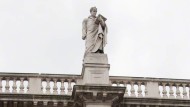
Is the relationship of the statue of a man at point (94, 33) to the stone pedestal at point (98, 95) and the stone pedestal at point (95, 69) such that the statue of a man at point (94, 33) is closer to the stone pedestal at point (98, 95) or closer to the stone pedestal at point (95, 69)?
the stone pedestal at point (95, 69)

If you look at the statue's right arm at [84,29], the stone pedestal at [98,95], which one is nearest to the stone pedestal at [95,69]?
the stone pedestal at [98,95]

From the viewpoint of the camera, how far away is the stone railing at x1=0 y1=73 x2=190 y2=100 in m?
25.6

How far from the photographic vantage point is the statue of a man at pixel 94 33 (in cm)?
2623

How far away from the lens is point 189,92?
26.6m

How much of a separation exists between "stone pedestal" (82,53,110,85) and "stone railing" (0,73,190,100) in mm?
710

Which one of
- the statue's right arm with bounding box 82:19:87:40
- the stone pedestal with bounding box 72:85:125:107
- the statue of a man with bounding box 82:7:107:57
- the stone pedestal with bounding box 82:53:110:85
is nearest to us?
the stone pedestal with bounding box 72:85:125:107

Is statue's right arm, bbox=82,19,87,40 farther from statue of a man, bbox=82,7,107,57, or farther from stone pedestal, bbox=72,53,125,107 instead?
stone pedestal, bbox=72,53,125,107

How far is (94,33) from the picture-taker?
2653 centimetres

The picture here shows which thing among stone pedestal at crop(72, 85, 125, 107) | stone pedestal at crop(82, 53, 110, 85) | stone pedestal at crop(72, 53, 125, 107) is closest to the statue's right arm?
stone pedestal at crop(82, 53, 110, 85)

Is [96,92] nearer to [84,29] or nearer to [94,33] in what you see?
[94,33]

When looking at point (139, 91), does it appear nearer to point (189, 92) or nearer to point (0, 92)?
point (189, 92)

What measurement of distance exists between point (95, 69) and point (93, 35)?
5.16ft

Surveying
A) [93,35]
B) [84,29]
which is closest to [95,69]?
[93,35]

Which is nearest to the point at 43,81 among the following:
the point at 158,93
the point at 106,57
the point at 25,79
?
the point at 25,79
